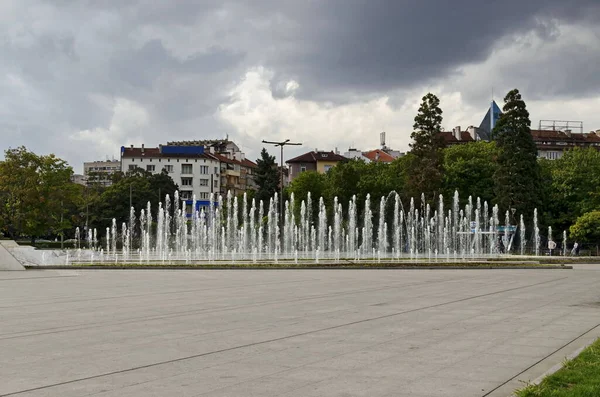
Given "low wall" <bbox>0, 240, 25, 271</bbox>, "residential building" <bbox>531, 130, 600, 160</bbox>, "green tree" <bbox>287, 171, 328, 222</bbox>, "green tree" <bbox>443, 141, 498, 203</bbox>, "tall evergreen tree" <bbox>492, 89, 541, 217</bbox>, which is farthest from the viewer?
"residential building" <bbox>531, 130, 600, 160</bbox>

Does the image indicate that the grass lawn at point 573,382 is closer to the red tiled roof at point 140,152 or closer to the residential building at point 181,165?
the residential building at point 181,165

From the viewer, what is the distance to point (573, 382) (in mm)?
7062

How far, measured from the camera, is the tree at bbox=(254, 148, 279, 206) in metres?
87.8

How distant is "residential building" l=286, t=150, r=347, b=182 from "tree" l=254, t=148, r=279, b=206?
2919cm

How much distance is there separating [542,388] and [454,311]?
7469 mm

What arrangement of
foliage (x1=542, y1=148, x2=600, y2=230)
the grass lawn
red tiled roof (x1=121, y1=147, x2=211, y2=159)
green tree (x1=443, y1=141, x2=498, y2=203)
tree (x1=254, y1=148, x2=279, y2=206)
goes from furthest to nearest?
red tiled roof (x1=121, y1=147, x2=211, y2=159)
tree (x1=254, y1=148, x2=279, y2=206)
green tree (x1=443, y1=141, x2=498, y2=203)
foliage (x1=542, y1=148, x2=600, y2=230)
the grass lawn

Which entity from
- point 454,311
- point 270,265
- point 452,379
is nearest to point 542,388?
point 452,379

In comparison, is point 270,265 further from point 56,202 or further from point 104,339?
point 56,202

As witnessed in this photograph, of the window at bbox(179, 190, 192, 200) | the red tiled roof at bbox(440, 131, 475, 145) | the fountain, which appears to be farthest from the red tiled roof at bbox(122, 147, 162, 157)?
the fountain

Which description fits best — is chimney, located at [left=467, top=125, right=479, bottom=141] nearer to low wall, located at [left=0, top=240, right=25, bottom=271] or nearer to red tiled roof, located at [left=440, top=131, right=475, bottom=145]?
red tiled roof, located at [left=440, top=131, right=475, bottom=145]

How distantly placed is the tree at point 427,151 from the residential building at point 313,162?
54.4m

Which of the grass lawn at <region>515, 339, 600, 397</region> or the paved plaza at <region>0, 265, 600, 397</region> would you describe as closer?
the grass lawn at <region>515, 339, 600, 397</region>

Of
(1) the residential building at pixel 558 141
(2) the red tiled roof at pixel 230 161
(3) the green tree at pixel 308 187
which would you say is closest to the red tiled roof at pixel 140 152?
(2) the red tiled roof at pixel 230 161

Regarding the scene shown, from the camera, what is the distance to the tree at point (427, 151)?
62750mm
